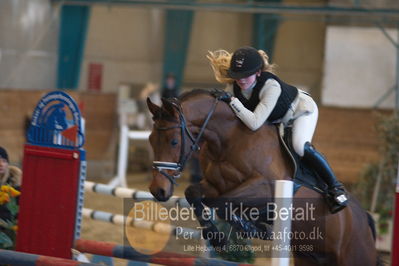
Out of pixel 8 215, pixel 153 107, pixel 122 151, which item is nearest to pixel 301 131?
pixel 153 107

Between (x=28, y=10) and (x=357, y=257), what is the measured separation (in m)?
9.08

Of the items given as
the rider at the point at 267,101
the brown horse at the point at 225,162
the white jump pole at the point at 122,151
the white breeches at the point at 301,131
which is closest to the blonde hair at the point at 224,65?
the rider at the point at 267,101

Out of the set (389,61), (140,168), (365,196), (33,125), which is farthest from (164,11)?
(33,125)

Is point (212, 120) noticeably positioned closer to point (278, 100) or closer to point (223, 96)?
point (223, 96)

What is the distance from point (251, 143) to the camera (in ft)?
14.7

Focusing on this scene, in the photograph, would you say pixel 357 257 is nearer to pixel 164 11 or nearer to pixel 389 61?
pixel 389 61

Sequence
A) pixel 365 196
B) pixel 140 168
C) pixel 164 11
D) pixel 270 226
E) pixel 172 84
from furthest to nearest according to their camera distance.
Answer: pixel 164 11, pixel 140 168, pixel 172 84, pixel 365 196, pixel 270 226

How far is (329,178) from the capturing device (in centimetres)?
468

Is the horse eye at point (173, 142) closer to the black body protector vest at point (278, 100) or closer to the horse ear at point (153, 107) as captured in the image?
the horse ear at point (153, 107)

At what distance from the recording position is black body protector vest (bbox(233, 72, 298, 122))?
455 centimetres

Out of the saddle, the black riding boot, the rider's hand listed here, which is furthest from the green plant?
the black riding boot

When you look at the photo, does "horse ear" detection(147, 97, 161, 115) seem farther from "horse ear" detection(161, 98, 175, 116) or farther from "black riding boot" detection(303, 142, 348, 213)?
"black riding boot" detection(303, 142, 348, 213)

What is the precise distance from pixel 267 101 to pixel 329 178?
25.3 inches

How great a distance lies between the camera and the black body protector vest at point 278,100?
4.55 meters
